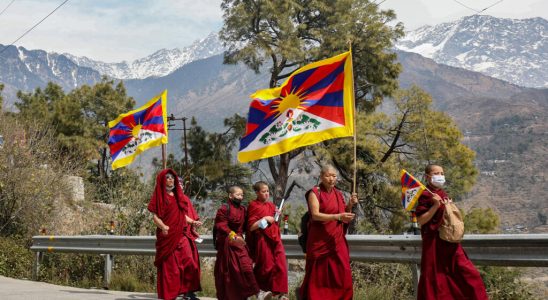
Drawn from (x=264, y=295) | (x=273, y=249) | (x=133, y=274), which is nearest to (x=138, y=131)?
(x=133, y=274)

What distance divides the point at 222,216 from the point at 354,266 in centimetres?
240

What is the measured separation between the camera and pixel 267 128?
8.66 m

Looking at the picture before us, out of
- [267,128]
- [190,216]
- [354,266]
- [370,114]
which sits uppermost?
[370,114]

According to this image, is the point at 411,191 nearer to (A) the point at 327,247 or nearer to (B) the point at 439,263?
(B) the point at 439,263

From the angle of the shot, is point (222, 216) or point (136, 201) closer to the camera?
point (222, 216)

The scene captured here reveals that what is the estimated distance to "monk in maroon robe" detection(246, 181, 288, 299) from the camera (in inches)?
332

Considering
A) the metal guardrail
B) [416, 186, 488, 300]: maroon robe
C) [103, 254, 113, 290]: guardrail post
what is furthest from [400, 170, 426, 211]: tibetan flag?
[103, 254, 113, 290]: guardrail post

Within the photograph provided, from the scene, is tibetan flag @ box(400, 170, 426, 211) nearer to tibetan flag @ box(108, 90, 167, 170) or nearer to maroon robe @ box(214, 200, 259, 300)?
maroon robe @ box(214, 200, 259, 300)

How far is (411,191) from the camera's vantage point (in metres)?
6.45

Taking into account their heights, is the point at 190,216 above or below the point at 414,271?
above

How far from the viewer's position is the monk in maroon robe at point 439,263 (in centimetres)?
614

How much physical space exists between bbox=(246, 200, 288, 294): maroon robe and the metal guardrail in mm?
329

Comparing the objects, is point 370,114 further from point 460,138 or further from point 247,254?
point 247,254

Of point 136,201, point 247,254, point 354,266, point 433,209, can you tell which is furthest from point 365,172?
point 433,209
